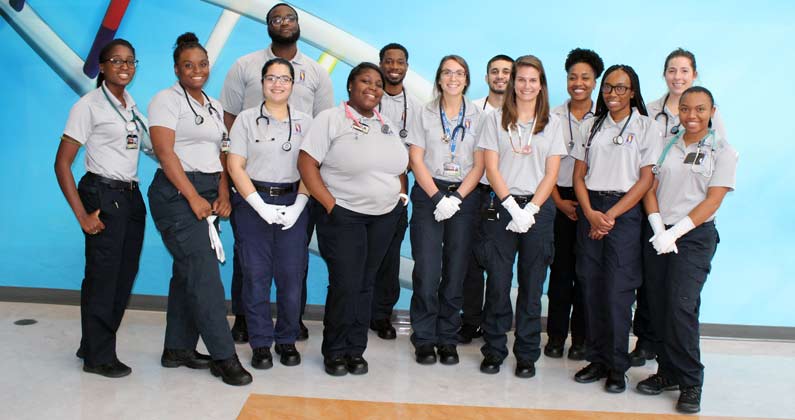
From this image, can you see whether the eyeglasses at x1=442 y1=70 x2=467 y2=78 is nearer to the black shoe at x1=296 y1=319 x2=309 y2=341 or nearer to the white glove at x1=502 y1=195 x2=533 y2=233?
the white glove at x1=502 y1=195 x2=533 y2=233

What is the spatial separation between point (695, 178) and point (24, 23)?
4.48m

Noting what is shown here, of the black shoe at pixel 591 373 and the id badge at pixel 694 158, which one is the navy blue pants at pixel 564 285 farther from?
the id badge at pixel 694 158

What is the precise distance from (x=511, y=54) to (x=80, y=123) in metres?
2.84

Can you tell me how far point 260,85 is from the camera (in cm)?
429

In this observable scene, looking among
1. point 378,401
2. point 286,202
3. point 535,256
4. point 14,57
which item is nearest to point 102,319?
point 286,202

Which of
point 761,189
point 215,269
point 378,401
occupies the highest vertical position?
point 761,189

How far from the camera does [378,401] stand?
3562 mm

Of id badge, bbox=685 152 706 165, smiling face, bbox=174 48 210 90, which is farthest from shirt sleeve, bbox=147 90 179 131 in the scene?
id badge, bbox=685 152 706 165

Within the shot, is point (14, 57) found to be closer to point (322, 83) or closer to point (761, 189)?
point (322, 83)

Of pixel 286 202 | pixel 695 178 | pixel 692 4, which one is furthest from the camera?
pixel 692 4

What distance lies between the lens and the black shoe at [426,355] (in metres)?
4.13

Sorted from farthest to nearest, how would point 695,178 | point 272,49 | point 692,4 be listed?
point 692,4, point 272,49, point 695,178

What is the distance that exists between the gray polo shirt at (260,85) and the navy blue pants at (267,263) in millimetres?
701

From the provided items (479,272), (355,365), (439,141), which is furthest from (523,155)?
(355,365)
